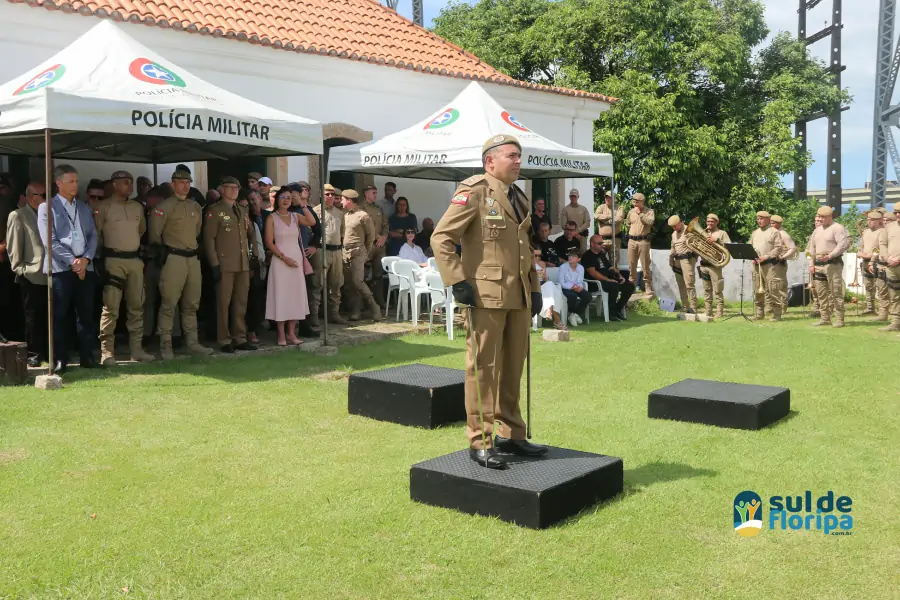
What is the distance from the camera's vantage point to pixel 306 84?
14.6 metres

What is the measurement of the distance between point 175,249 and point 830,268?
33.7ft

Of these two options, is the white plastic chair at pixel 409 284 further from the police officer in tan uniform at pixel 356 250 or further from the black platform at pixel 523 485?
the black platform at pixel 523 485

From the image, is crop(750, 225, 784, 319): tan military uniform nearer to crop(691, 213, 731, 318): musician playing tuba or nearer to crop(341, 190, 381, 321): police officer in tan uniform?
crop(691, 213, 731, 318): musician playing tuba

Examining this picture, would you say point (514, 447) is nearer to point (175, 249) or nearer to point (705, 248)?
point (175, 249)

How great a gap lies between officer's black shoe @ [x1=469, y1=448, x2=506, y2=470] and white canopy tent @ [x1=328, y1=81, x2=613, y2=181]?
7609 mm

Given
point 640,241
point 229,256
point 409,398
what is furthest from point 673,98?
point 409,398

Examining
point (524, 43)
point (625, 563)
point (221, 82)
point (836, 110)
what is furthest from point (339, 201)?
point (836, 110)

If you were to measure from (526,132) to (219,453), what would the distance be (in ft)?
28.7

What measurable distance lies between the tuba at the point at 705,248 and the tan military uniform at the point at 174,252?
8.74m

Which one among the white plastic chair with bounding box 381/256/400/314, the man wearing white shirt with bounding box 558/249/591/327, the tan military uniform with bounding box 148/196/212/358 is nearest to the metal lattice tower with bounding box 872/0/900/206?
the man wearing white shirt with bounding box 558/249/591/327

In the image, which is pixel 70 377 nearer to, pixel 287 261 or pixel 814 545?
Result: pixel 287 261

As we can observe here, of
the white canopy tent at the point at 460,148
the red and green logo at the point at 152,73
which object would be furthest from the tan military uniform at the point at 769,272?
the red and green logo at the point at 152,73

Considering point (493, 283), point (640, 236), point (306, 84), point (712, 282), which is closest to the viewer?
point (493, 283)

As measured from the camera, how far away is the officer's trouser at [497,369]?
498 cm
